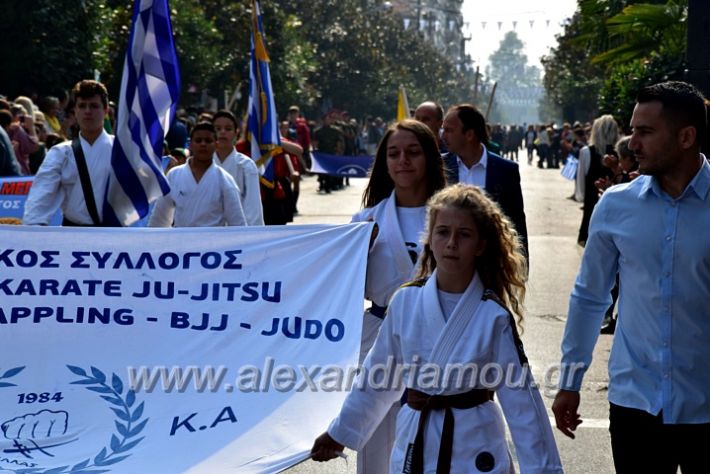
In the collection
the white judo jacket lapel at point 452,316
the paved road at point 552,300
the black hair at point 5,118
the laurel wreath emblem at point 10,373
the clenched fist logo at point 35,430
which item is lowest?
the paved road at point 552,300

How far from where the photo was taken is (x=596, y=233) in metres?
4.30

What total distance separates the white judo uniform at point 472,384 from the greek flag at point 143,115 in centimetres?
403

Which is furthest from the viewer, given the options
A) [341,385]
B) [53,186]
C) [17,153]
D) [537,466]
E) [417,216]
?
[17,153]

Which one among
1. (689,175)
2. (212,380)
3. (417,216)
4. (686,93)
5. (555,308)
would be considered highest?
(686,93)

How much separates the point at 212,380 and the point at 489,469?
158 centimetres

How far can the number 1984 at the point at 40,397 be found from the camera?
5.30m

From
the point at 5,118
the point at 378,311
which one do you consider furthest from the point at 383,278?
the point at 5,118

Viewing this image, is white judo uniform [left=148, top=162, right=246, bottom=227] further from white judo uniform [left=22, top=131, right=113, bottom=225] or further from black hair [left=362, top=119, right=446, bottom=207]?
black hair [left=362, top=119, right=446, bottom=207]

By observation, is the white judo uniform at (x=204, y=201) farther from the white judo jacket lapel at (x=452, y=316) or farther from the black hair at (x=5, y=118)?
the black hair at (x=5, y=118)

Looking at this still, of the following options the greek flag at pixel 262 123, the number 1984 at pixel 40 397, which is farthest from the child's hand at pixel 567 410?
the greek flag at pixel 262 123

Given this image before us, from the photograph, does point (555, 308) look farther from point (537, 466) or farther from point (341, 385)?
point (537, 466)

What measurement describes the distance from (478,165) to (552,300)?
18.7ft

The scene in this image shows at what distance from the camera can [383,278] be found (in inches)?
221

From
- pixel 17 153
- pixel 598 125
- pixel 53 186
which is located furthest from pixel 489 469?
pixel 17 153
